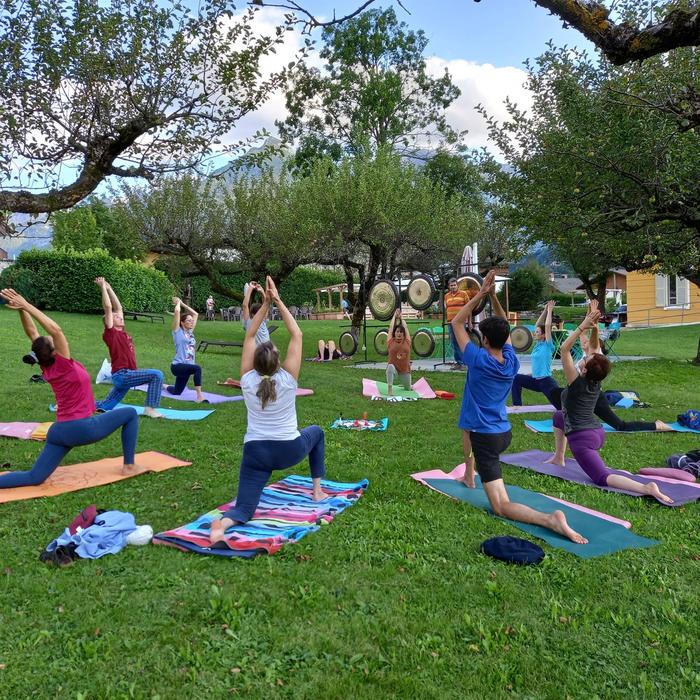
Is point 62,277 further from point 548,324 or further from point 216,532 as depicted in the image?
point 216,532

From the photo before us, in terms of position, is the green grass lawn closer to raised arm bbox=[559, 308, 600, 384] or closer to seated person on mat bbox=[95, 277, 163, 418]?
raised arm bbox=[559, 308, 600, 384]

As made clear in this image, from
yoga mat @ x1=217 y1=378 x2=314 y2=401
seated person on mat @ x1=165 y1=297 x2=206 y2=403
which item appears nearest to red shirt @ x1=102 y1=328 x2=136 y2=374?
seated person on mat @ x1=165 y1=297 x2=206 y2=403

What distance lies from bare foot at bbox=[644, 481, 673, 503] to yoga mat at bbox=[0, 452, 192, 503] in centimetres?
470

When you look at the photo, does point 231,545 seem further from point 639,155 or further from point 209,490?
point 639,155

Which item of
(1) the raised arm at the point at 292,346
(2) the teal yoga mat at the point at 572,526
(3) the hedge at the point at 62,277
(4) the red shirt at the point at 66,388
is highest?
(3) the hedge at the point at 62,277

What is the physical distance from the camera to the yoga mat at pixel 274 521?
13.3 ft

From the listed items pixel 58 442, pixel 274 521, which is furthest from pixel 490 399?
pixel 58 442

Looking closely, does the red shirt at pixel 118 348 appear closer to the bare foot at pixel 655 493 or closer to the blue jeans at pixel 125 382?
the blue jeans at pixel 125 382

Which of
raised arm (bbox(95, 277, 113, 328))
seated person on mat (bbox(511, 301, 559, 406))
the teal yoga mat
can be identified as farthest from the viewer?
seated person on mat (bbox(511, 301, 559, 406))

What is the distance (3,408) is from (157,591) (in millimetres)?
6929

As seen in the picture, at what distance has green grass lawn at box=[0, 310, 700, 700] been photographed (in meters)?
2.71

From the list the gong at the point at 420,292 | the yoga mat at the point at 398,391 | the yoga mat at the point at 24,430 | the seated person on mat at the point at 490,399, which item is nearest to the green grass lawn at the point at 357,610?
the seated person on mat at the point at 490,399

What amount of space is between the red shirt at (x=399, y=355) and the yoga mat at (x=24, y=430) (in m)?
6.47

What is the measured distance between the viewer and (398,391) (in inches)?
459
